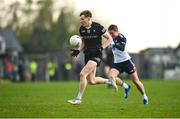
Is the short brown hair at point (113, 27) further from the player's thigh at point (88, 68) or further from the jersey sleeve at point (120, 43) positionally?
the player's thigh at point (88, 68)

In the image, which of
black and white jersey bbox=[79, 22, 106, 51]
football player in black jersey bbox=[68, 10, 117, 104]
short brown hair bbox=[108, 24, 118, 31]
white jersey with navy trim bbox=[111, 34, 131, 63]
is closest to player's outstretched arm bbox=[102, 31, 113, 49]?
football player in black jersey bbox=[68, 10, 117, 104]

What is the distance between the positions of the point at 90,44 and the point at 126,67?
71.6 inches

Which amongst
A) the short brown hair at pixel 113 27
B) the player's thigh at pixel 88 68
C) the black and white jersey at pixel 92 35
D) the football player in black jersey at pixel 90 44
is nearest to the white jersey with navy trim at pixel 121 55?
the short brown hair at pixel 113 27

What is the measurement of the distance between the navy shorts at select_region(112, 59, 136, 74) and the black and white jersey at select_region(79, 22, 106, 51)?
154 centimetres

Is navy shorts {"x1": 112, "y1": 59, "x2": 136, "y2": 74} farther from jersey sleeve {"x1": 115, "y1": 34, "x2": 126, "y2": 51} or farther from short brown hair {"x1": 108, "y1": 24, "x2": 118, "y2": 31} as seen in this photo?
short brown hair {"x1": 108, "y1": 24, "x2": 118, "y2": 31}

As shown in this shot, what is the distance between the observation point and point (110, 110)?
14.7 meters

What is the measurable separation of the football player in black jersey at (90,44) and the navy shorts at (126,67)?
53.5 inches

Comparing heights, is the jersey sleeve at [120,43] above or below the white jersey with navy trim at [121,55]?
above

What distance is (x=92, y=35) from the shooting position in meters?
16.3

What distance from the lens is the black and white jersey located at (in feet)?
53.2

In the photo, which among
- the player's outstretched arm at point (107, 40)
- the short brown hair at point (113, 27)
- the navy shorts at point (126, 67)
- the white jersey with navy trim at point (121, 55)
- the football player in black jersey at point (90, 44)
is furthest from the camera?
the white jersey with navy trim at point (121, 55)

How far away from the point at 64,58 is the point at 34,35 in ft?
104

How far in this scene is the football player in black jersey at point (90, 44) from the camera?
16.1m

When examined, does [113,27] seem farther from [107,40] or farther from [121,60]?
[121,60]
